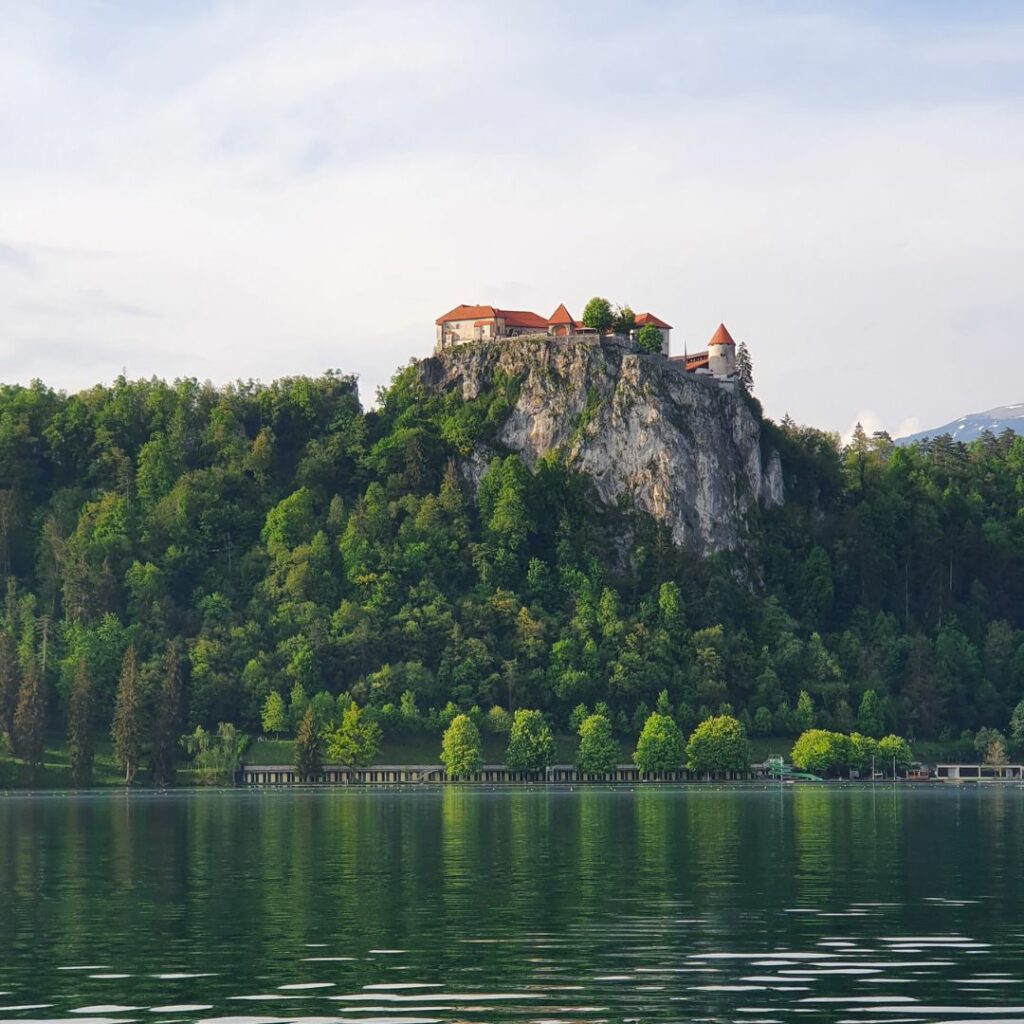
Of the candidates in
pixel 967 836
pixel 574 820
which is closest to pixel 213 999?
pixel 967 836

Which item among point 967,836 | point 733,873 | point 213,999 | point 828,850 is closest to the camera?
point 213,999

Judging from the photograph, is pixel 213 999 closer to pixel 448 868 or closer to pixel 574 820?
pixel 448 868

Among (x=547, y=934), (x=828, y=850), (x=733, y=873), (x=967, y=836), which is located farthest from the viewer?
(x=967, y=836)

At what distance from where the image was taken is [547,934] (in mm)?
66438

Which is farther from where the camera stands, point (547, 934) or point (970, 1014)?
point (547, 934)

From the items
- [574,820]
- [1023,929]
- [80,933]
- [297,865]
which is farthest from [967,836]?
[80,933]

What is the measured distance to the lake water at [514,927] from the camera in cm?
5166

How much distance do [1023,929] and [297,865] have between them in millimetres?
A: 43357

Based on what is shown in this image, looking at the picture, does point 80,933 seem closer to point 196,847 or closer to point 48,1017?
point 48,1017

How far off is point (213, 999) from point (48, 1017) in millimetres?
4456

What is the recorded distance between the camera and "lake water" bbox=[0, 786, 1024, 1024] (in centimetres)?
5166

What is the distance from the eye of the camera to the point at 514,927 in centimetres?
6894

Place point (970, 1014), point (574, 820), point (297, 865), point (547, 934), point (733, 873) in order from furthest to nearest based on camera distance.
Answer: point (574, 820), point (297, 865), point (733, 873), point (547, 934), point (970, 1014)

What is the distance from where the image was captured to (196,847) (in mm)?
116750
